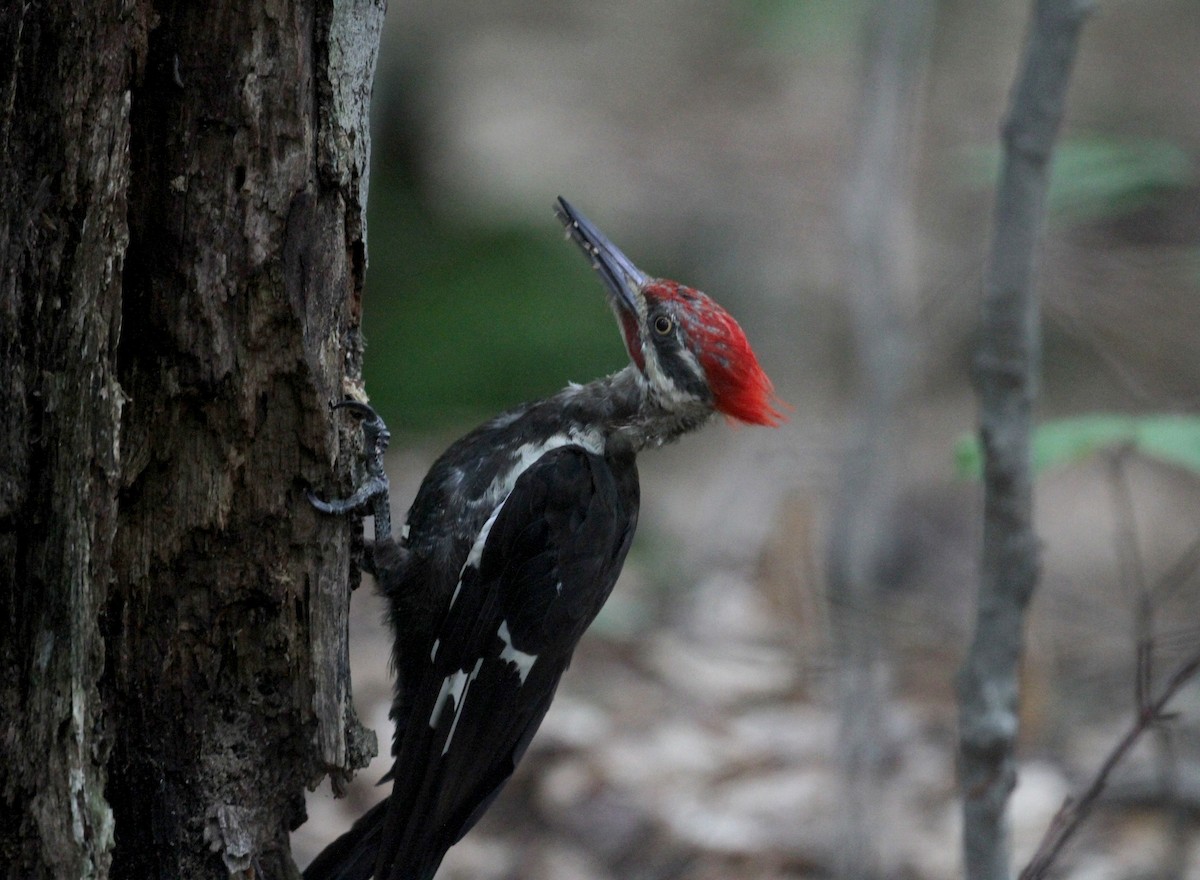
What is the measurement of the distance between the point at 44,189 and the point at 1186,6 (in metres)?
9.28

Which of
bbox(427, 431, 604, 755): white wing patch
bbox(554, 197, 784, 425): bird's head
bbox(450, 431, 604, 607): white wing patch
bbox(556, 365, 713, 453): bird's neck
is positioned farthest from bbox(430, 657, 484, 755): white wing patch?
bbox(554, 197, 784, 425): bird's head

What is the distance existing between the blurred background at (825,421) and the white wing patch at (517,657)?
2.54 feet

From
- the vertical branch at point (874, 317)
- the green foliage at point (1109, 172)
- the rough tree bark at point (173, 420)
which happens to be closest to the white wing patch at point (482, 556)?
the rough tree bark at point (173, 420)

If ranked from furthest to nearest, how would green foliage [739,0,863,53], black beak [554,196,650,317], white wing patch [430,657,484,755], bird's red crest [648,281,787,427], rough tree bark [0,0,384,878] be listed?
green foliage [739,0,863,53], black beak [554,196,650,317], bird's red crest [648,281,787,427], white wing patch [430,657,484,755], rough tree bark [0,0,384,878]

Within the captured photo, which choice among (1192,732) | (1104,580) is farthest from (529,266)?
(1192,732)

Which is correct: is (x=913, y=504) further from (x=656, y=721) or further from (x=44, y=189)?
(x=44, y=189)

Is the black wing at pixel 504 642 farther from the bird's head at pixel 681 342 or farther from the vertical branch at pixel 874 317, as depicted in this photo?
the vertical branch at pixel 874 317

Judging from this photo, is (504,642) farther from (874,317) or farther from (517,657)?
(874,317)

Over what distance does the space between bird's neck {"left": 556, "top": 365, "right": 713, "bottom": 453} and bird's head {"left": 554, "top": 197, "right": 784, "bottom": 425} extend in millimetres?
22

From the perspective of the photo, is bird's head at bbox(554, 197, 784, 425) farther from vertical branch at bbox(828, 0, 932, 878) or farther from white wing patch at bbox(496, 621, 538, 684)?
vertical branch at bbox(828, 0, 932, 878)

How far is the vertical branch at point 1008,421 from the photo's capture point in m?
2.26

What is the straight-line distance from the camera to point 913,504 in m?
6.11

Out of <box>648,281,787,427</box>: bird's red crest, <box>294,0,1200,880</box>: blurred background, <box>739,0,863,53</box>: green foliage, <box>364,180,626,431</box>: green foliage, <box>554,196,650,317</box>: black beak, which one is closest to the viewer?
<box>648,281,787,427</box>: bird's red crest

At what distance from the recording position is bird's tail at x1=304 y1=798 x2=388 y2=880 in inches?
92.6
